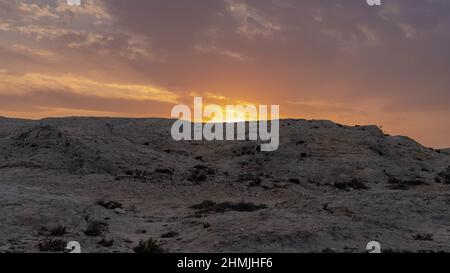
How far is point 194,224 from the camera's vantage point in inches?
860

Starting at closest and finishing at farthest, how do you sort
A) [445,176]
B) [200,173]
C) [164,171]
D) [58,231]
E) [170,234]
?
[58,231]
[170,234]
[164,171]
[200,173]
[445,176]

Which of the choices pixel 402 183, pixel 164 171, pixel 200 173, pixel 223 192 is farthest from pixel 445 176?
pixel 164 171

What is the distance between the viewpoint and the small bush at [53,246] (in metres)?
16.0

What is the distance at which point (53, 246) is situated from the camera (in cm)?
1622

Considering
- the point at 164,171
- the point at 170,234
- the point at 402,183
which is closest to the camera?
the point at 170,234

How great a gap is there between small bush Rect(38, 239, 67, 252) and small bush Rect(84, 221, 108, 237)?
8.21 feet

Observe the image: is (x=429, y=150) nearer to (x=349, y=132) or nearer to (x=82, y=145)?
(x=349, y=132)

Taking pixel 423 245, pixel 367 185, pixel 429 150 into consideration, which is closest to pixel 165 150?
pixel 367 185

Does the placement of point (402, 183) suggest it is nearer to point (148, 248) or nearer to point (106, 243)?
point (148, 248)

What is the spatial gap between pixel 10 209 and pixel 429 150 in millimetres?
49937

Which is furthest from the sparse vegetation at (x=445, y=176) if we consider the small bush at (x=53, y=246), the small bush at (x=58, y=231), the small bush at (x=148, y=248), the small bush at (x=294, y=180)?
the small bush at (x=53, y=246)

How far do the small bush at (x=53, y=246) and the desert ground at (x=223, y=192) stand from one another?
8 cm

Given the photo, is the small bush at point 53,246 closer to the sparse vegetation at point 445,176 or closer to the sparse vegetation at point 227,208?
the sparse vegetation at point 227,208

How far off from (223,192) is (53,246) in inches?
770
